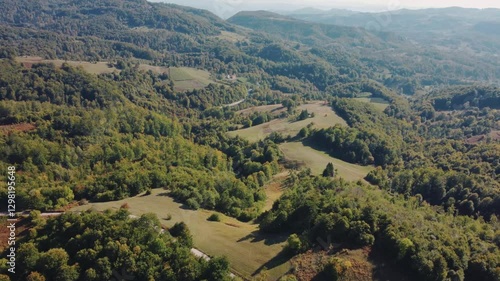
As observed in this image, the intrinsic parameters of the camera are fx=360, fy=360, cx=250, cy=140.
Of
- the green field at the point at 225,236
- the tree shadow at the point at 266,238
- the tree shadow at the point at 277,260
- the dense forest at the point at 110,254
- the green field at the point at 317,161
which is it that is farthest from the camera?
the green field at the point at 317,161

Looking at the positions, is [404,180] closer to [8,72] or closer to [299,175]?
[299,175]

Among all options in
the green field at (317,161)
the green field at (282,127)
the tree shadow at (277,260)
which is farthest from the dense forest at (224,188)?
the green field at (282,127)

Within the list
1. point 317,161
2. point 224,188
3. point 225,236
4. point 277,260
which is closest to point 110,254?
point 225,236

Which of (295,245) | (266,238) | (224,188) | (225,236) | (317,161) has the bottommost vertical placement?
(317,161)

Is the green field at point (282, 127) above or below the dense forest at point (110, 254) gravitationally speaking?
below

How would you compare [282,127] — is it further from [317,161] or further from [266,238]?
[266,238]

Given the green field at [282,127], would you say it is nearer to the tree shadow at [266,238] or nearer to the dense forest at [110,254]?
the tree shadow at [266,238]

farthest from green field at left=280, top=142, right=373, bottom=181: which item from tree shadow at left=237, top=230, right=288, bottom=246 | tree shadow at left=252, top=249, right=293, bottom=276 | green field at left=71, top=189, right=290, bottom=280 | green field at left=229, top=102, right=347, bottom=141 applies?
tree shadow at left=252, top=249, right=293, bottom=276
